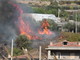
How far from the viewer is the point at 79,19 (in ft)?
389

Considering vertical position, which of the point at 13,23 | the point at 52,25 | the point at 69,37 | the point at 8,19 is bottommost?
the point at 52,25

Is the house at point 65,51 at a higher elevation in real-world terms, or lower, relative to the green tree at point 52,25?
higher

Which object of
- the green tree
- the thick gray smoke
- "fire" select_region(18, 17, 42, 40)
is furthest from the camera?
the green tree

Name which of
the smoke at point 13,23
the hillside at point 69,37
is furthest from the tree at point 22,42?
the hillside at point 69,37

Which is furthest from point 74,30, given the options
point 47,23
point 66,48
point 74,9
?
point 66,48

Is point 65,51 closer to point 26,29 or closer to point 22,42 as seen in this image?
point 22,42

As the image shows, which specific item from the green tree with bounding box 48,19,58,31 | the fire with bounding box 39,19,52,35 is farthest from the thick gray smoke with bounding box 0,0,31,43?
the green tree with bounding box 48,19,58,31

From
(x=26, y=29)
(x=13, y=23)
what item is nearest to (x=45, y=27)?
(x=26, y=29)

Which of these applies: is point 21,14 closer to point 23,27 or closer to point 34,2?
point 23,27

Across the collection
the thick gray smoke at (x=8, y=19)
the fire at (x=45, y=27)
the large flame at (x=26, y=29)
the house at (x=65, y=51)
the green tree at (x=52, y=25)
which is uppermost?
the house at (x=65, y=51)

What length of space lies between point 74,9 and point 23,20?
183ft

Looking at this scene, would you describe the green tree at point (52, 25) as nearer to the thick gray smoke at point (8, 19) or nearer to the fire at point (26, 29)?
the fire at point (26, 29)

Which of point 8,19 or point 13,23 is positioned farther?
point 13,23

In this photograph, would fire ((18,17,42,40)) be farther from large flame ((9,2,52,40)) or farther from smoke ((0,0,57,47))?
smoke ((0,0,57,47))
